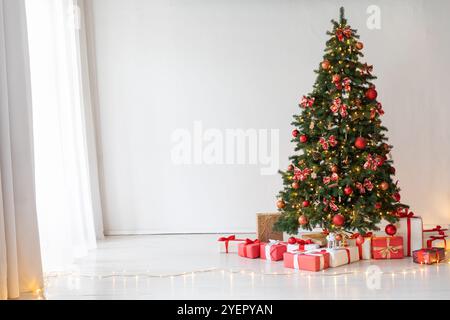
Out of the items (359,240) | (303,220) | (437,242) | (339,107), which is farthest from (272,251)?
(437,242)

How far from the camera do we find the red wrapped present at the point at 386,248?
→ 450cm

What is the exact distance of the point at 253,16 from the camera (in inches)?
236

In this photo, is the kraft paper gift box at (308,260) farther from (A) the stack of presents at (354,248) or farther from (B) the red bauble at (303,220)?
(B) the red bauble at (303,220)

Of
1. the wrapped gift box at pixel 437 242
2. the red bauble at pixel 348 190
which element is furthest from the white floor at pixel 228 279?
the red bauble at pixel 348 190

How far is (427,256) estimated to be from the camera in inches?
166

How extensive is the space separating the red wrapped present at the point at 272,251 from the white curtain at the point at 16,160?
1.73m

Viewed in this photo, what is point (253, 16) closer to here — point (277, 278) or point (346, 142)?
point (346, 142)

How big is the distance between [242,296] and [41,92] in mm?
2261

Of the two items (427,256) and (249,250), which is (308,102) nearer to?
(249,250)

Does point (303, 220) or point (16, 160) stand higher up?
point (16, 160)

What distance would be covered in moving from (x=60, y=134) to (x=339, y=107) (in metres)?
2.26

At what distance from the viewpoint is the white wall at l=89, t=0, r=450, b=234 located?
5.93 m
